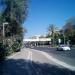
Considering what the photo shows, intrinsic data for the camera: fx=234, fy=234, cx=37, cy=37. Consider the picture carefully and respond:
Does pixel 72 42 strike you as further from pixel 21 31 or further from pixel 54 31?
pixel 21 31

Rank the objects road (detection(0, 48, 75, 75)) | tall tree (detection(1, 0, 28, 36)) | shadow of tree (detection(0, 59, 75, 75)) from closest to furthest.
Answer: shadow of tree (detection(0, 59, 75, 75))
road (detection(0, 48, 75, 75))
tall tree (detection(1, 0, 28, 36))

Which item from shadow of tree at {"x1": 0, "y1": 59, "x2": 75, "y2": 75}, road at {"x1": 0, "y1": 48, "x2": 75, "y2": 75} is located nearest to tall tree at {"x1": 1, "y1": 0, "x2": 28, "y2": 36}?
road at {"x1": 0, "y1": 48, "x2": 75, "y2": 75}

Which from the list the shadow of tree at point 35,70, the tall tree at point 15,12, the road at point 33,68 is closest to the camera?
the shadow of tree at point 35,70

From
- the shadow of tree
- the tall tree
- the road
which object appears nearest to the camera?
the shadow of tree

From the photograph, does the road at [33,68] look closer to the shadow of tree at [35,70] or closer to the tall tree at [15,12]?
the shadow of tree at [35,70]

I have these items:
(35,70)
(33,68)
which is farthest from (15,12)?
(35,70)

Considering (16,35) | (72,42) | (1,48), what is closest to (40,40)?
(72,42)

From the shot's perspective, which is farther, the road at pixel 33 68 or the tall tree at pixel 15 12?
the tall tree at pixel 15 12

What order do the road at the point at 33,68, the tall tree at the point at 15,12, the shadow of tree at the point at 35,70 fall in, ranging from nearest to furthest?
the shadow of tree at the point at 35,70 → the road at the point at 33,68 → the tall tree at the point at 15,12

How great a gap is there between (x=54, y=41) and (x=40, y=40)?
92.2 feet

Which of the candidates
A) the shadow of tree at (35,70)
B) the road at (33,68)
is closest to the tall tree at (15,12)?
the road at (33,68)

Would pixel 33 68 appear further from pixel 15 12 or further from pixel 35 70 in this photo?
pixel 15 12

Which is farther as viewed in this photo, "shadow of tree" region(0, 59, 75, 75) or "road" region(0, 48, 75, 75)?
"road" region(0, 48, 75, 75)

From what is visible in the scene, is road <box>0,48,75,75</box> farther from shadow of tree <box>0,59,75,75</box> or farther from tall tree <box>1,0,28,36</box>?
tall tree <box>1,0,28,36</box>
